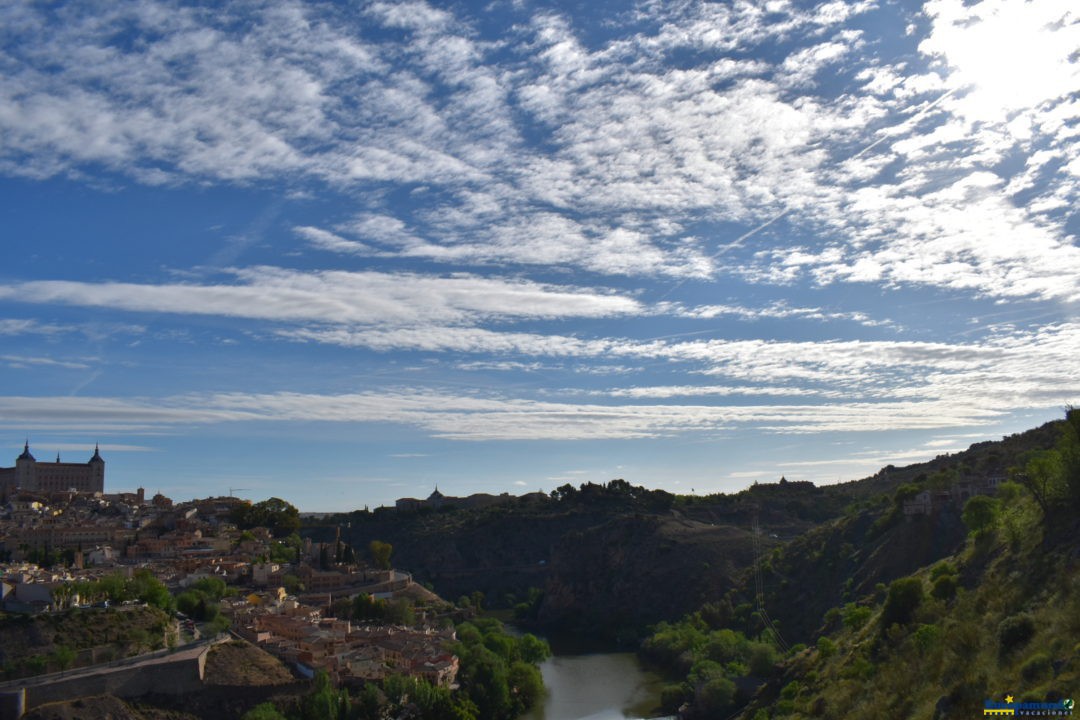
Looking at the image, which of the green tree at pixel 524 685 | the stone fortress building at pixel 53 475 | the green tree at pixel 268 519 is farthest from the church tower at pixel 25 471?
the green tree at pixel 524 685

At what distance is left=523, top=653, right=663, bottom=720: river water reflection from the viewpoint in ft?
Answer: 145

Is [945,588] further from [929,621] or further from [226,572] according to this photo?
[226,572]

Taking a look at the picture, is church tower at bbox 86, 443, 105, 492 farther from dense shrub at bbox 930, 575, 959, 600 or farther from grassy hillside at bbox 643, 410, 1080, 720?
dense shrub at bbox 930, 575, 959, 600

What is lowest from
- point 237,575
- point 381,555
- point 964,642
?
point 964,642

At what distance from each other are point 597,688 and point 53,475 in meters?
86.3

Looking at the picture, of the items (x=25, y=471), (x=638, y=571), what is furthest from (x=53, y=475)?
(x=638, y=571)

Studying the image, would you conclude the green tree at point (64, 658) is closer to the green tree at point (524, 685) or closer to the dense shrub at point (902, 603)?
the green tree at point (524, 685)

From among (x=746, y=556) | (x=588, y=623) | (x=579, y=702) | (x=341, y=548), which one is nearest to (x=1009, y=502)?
(x=579, y=702)

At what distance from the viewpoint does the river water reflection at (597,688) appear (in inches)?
1746

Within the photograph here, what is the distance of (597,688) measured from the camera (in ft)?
166

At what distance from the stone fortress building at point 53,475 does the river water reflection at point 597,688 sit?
2861 inches

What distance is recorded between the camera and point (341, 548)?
75375 millimetres

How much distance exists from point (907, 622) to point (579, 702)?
24929 mm

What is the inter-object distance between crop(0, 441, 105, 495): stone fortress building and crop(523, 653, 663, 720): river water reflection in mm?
72681
